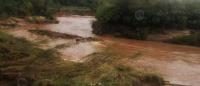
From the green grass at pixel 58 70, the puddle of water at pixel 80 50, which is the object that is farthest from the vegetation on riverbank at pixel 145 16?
the green grass at pixel 58 70

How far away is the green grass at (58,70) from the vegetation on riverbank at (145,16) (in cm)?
1519

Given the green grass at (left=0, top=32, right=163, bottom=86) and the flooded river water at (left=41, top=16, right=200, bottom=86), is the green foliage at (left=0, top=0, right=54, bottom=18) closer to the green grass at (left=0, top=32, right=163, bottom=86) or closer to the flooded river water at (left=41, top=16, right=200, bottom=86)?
the flooded river water at (left=41, top=16, right=200, bottom=86)

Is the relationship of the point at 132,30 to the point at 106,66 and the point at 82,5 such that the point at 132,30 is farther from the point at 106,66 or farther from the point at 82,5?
the point at 82,5

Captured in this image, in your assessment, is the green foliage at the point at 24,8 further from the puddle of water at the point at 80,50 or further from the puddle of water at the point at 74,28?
the puddle of water at the point at 80,50

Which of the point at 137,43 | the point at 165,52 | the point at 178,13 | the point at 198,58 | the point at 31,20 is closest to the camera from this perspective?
the point at 198,58

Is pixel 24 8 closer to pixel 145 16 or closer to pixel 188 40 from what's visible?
pixel 145 16

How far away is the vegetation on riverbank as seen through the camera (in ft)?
88.6

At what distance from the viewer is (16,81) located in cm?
1048

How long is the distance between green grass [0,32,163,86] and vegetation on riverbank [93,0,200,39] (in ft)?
49.8

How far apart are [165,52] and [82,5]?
41.1m

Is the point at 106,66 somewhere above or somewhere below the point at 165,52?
above

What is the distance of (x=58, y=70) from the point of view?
10625mm

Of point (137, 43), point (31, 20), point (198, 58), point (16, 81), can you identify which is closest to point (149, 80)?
point (16, 81)

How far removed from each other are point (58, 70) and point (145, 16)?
17.3m
